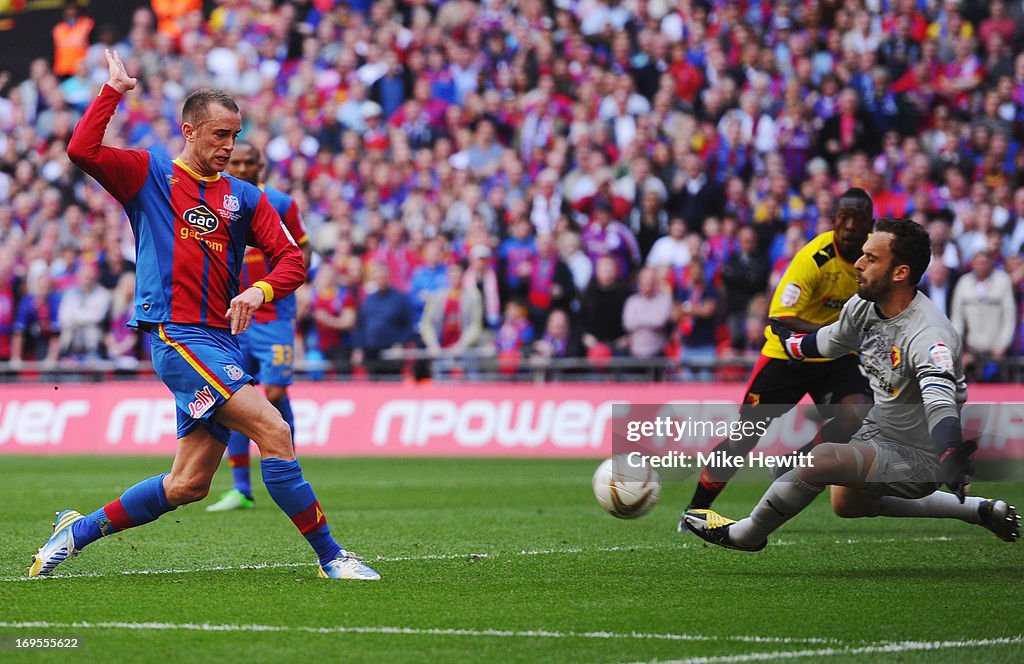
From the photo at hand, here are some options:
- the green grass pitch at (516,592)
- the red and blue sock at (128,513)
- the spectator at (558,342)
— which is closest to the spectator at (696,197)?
the spectator at (558,342)

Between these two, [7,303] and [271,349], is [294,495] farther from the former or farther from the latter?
[7,303]

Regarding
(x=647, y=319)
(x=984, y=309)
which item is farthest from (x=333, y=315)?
(x=984, y=309)

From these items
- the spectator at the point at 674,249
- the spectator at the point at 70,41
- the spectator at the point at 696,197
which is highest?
the spectator at the point at 70,41

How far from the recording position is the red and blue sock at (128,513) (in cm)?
752

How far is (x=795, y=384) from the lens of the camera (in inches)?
396

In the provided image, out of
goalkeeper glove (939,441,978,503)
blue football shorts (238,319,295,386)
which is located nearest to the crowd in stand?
blue football shorts (238,319,295,386)

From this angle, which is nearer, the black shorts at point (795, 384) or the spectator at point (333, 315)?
the black shorts at point (795, 384)

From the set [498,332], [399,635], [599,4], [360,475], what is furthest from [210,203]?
[599,4]

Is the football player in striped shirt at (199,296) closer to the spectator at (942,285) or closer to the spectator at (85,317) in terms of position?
the spectator at (942,285)

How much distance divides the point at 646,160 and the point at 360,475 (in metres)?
6.20

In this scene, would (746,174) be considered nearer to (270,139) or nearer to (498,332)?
(498,332)

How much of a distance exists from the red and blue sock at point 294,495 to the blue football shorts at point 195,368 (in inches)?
15.5

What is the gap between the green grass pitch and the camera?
5.75 metres

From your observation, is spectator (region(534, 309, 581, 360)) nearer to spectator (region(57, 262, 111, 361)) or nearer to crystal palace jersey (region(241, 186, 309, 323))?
spectator (region(57, 262, 111, 361))
